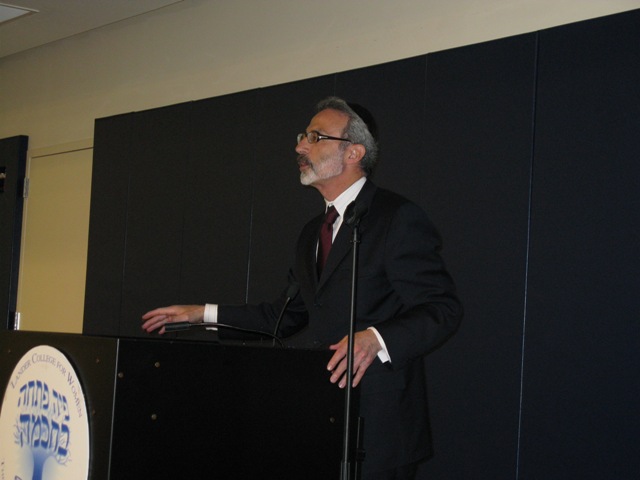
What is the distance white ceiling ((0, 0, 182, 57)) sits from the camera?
566 cm

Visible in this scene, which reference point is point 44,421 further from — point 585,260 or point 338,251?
point 585,260

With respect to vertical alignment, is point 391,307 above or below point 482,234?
below

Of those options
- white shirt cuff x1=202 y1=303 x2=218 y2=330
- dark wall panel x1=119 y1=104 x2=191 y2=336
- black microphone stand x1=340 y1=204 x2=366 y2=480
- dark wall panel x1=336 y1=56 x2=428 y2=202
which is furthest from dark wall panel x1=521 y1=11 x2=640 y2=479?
dark wall panel x1=119 y1=104 x2=191 y2=336

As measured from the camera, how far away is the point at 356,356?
200 centimetres

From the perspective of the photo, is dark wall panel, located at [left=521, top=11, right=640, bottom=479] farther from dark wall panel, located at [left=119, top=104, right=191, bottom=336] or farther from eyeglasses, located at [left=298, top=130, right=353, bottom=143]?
dark wall panel, located at [left=119, top=104, right=191, bottom=336]

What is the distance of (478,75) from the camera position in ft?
12.6

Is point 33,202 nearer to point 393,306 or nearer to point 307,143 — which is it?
point 307,143

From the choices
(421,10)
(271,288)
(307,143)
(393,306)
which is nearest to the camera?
(393,306)

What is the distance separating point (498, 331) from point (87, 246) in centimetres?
347

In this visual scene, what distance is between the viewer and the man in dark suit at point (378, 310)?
2.15 meters

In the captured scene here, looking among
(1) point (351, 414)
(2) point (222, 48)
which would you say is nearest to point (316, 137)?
(1) point (351, 414)

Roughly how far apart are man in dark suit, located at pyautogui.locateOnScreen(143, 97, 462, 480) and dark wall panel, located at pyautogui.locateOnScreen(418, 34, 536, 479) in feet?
3.47

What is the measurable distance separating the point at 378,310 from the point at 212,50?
137 inches

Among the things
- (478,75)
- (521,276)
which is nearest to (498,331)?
(521,276)
